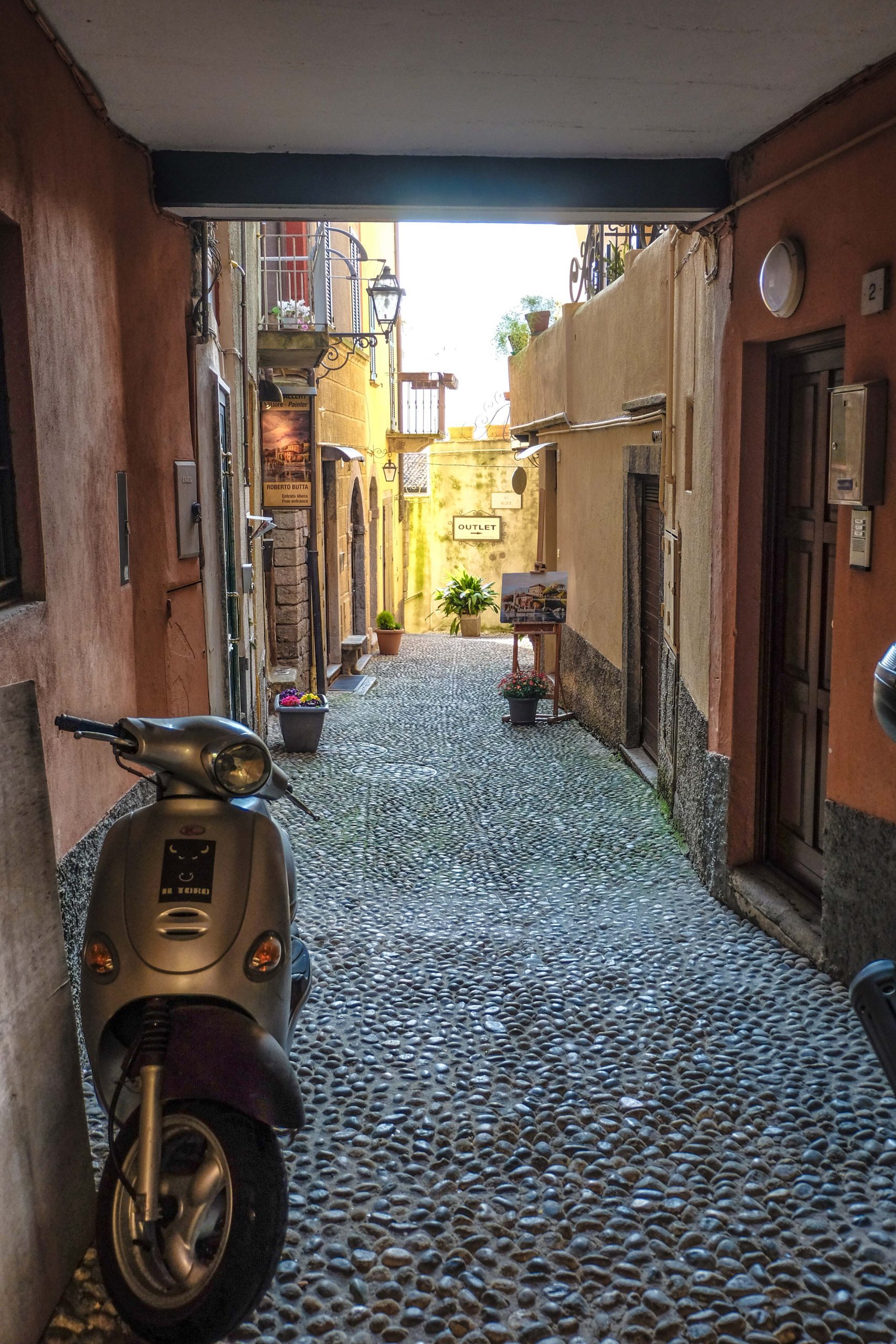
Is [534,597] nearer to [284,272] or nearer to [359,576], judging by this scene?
[284,272]

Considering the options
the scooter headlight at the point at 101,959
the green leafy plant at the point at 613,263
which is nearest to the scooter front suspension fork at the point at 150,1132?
the scooter headlight at the point at 101,959

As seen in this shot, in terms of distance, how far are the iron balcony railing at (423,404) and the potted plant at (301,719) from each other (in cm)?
1360

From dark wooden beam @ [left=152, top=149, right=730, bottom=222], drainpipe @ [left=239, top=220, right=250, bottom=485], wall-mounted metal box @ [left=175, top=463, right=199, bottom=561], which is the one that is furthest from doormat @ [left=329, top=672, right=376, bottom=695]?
dark wooden beam @ [left=152, top=149, right=730, bottom=222]

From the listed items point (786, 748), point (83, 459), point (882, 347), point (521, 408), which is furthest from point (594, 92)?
point (521, 408)

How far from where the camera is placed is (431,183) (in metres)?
5.20

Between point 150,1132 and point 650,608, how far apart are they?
7110 mm

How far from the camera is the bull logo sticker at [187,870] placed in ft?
8.93

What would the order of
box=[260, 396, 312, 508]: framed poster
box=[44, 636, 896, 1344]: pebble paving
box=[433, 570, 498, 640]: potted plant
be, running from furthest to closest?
box=[433, 570, 498, 640]: potted plant → box=[260, 396, 312, 508]: framed poster → box=[44, 636, 896, 1344]: pebble paving

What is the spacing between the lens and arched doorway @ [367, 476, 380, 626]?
19.3 metres

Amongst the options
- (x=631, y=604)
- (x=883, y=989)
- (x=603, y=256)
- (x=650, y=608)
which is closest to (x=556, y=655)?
(x=631, y=604)

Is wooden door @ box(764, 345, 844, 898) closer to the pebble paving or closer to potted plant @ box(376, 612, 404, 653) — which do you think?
the pebble paving

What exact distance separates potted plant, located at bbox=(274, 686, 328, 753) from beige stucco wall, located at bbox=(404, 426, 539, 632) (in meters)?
16.4

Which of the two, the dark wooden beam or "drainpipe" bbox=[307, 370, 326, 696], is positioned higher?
the dark wooden beam

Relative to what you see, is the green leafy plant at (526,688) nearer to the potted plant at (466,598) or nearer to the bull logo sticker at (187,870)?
the bull logo sticker at (187,870)
